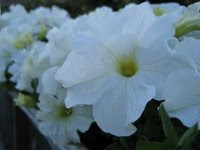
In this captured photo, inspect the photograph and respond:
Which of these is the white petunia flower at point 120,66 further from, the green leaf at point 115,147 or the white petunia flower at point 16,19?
the white petunia flower at point 16,19

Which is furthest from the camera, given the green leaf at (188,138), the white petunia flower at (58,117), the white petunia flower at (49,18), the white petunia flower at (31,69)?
the white petunia flower at (49,18)

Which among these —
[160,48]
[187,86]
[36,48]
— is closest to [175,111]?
[187,86]

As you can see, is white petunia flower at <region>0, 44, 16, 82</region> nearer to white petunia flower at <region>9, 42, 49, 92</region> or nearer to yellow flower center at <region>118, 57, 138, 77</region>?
white petunia flower at <region>9, 42, 49, 92</region>

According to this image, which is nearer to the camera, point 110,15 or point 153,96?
point 153,96

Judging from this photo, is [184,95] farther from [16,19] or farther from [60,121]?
[16,19]

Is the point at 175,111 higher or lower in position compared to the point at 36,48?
higher

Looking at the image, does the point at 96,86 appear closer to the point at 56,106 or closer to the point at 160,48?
the point at 160,48

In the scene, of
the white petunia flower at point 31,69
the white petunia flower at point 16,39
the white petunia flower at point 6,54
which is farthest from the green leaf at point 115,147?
the white petunia flower at point 16,39
